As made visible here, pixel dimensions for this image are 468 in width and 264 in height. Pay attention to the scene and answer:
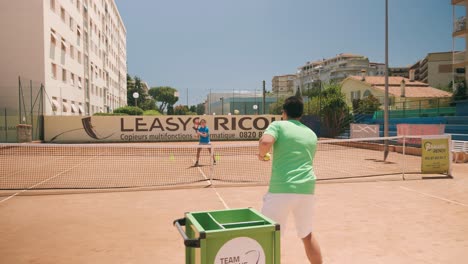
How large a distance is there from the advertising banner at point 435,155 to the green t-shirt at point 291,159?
10.3 m

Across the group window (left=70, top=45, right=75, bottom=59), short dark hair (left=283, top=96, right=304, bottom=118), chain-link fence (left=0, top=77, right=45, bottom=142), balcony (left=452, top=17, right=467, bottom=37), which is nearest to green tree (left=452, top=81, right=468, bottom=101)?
balcony (left=452, top=17, right=467, bottom=37)

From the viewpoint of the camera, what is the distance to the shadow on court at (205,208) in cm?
512

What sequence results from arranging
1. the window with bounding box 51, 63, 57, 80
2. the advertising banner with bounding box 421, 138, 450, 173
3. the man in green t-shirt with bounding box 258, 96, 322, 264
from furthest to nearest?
1. the window with bounding box 51, 63, 57, 80
2. the advertising banner with bounding box 421, 138, 450, 173
3. the man in green t-shirt with bounding box 258, 96, 322, 264

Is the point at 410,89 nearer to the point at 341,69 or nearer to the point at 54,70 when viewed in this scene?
the point at 54,70

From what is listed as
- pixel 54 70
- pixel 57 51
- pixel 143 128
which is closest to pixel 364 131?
pixel 143 128

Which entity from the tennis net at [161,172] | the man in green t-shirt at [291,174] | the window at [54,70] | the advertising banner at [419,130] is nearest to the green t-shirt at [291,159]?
the man in green t-shirt at [291,174]

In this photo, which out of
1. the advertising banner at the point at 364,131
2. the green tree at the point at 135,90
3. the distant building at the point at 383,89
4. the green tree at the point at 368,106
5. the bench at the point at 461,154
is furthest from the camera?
the green tree at the point at 135,90

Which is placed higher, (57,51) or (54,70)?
(57,51)

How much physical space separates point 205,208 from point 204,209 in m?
0.04

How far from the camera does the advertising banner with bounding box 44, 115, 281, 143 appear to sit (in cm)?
3030

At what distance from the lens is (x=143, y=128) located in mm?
31906

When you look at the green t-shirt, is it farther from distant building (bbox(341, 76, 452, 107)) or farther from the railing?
distant building (bbox(341, 76, 452, 107))

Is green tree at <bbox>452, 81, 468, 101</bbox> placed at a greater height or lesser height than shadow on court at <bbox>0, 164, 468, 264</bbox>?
greater

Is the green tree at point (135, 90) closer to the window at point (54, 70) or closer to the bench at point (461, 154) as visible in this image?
the window at point (54, 70)
